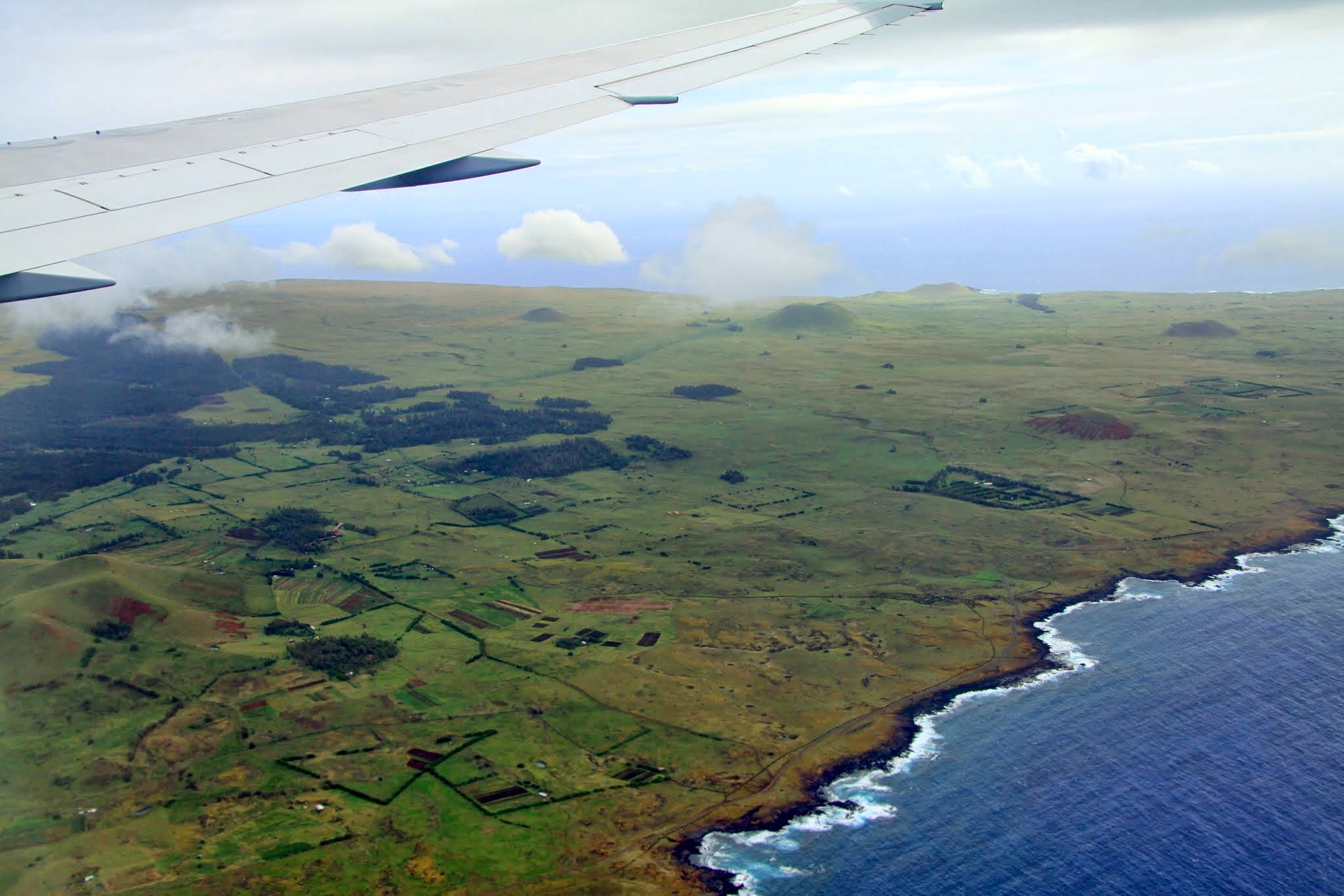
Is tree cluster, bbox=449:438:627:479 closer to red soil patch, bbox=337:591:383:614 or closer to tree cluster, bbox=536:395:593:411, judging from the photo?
tree cluster, bbox=536:395:593:411

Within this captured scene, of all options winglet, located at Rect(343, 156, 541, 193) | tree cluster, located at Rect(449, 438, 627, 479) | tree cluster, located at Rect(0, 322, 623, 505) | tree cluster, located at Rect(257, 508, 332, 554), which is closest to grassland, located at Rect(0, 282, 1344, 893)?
tree cluster, located at Rect(257, 508, 332, 554)

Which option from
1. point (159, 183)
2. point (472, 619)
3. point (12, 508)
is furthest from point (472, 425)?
point (159, 183)

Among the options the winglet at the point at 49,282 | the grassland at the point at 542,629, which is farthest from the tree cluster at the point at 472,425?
the winglet at the point at 49,282

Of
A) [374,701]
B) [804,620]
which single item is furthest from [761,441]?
[374,701]

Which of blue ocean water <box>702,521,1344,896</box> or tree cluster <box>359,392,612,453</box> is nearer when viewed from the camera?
blue ocean water <box>702,521,1344,896</box>

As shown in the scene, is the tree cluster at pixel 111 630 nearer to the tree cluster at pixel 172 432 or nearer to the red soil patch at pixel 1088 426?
the tree cluster at pixel 172 432

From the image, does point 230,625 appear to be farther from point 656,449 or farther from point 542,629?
point 656,449
